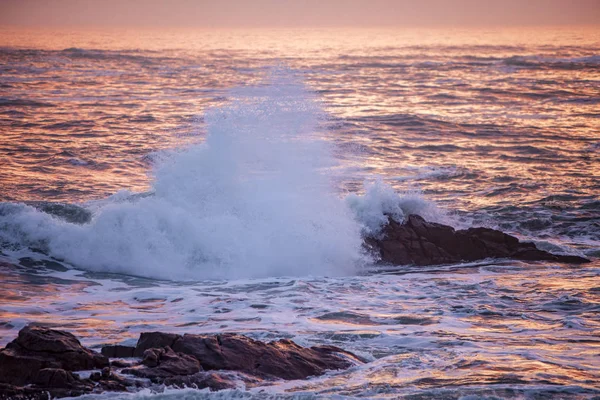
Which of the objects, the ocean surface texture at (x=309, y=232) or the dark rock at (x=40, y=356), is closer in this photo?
the dark rock at (x=40, y=356)

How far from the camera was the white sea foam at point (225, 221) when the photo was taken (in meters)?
11.5

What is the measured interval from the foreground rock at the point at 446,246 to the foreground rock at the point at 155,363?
4.76 meters

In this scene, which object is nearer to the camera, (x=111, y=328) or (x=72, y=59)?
(x=111, y=328)

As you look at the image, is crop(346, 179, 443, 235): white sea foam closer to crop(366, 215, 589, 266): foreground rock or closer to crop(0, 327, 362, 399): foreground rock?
crop(366, 215, 589, 266): foreground rock

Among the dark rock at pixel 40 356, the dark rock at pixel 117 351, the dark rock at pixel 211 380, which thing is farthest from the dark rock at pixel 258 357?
the dark rock at pixel 40 356

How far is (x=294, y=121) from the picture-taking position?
55.5 feet

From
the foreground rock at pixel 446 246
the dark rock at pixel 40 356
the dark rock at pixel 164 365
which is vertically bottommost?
the foreground rock at pixel 446 246

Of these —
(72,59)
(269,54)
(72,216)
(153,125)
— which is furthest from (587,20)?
(72,216)

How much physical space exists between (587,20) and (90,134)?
510ft

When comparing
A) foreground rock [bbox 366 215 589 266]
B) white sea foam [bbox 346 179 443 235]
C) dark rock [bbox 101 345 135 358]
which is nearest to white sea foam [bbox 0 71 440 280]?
white sea foam [bbox 346 179 443 235]

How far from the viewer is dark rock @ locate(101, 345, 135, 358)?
22.2 ft

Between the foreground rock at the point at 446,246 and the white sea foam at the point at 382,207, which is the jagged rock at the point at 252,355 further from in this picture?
the white sea foam at the point at 382,207

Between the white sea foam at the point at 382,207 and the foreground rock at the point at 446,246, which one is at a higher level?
the white sea foam at the point at 382,207

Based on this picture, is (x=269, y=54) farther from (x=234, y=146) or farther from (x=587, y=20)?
(x=587, y=20)
